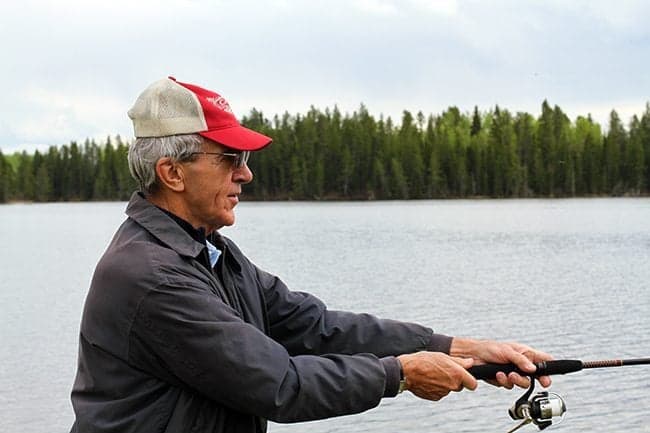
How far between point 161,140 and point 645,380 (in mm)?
13769

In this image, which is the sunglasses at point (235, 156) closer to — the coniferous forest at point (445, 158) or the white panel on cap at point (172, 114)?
the white panel on cap at point (172, 114)

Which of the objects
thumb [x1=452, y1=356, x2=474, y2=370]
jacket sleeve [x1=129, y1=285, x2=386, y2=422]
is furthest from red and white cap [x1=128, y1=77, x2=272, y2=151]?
thumb [x1=452, y1=356, x2=474, y2=370]

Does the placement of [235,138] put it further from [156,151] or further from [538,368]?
[538,368]

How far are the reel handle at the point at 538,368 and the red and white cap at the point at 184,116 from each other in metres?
1.10

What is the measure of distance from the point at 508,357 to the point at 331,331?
729 mm

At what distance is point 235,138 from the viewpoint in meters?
3.25

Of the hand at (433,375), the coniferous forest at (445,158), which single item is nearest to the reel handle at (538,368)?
the hand at (433,375)

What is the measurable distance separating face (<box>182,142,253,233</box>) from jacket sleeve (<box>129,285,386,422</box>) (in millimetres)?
397

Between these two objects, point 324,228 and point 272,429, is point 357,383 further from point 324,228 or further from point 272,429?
point 324,228

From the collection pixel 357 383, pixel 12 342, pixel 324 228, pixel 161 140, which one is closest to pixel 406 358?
pixel 357 383

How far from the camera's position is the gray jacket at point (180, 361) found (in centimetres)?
292

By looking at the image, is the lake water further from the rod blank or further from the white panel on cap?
the white panel on cap

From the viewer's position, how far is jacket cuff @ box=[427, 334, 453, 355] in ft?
12.3

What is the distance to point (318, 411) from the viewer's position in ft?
9.88
